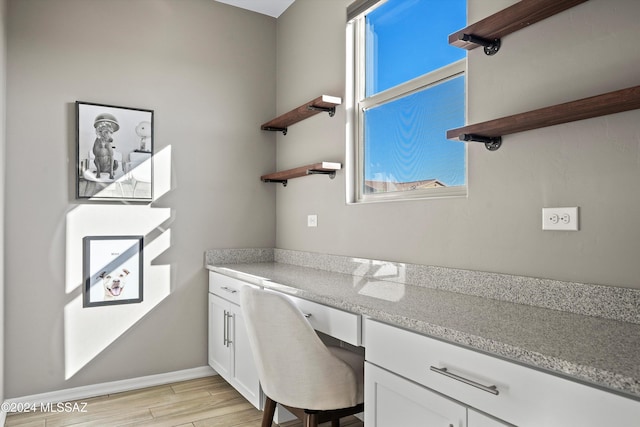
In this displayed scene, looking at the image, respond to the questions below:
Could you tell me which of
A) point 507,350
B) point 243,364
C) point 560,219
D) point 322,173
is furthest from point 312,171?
point 507,350

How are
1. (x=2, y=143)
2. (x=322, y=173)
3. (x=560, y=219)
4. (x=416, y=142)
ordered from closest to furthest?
(x=560, y=219) < (x=416, y=142) < (x=2, y=143) < (x=322, y=173)

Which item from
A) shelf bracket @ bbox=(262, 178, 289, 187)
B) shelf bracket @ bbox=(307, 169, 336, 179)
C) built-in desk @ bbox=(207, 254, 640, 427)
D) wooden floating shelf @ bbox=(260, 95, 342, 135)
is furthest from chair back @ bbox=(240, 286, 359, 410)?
shelf bracket @ bbox=(262, 178, 289, 187)

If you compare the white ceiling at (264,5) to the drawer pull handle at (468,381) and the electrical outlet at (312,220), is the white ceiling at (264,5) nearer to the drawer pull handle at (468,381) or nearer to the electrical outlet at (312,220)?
the electrical outlet at (312,220)

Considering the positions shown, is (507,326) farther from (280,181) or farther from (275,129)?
(275,129)

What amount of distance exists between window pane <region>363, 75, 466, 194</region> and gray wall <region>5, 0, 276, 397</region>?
120cm

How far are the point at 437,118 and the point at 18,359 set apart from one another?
2.80m

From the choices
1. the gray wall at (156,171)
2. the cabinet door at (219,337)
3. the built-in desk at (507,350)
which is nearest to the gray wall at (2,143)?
the gray wall at (156,171)

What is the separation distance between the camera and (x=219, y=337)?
3100 mm

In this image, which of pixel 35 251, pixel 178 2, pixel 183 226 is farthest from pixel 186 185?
pixel 178 2

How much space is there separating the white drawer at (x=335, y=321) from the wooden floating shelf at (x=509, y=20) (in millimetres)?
1177

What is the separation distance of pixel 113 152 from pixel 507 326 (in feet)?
8.65

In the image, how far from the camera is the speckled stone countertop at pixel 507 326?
3.33ft

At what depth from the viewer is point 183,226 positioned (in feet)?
10.7

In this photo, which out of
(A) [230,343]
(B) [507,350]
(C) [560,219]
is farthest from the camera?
(A) [230,343]
